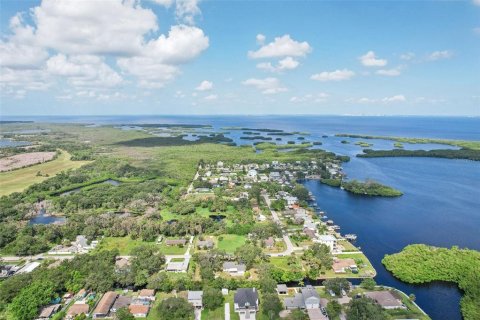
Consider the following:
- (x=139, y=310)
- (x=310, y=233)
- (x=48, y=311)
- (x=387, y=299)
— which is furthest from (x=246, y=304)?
(x=310, y=233)

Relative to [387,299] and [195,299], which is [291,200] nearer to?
[387,299]

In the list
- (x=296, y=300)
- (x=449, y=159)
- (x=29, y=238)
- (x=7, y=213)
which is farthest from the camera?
(x=449, y=159)

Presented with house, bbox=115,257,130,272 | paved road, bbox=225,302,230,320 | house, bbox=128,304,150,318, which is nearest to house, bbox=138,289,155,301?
house, bbox=128,304,150,318

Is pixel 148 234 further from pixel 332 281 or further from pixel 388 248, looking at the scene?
pixel 388 248

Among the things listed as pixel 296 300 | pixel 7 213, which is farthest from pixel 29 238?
pixel 296 300

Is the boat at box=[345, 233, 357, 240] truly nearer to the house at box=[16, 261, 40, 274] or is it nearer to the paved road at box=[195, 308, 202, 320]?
the paved road at box=[195, 308, 202, 320]

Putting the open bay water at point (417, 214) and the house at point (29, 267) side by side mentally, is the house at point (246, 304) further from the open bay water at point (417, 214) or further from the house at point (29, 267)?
the house at point (29, 267)

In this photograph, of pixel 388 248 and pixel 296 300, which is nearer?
pixel 296 300
